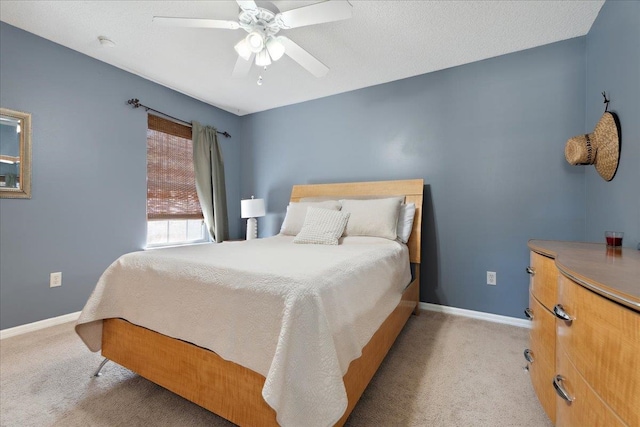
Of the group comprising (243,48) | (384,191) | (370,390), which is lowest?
(370,390)

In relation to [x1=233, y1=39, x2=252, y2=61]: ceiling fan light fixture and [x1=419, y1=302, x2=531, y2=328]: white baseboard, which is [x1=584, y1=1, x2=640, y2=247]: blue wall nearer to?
[x1=419, y1=302, x2=531, y2=328]: white baseboard

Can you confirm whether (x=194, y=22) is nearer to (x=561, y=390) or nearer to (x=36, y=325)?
(x=561, y=390)

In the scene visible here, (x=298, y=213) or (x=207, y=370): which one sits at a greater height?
(x=298, y=213)

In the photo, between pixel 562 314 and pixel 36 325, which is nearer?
pixel 562 314

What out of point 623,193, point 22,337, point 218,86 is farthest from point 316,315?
point 218,86

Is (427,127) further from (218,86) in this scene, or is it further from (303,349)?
(303,349)

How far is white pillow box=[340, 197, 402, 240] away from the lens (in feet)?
7.86

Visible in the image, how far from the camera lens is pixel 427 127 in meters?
2.83

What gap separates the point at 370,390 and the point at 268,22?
2.34 m

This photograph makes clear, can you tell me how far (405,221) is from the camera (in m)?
2.60

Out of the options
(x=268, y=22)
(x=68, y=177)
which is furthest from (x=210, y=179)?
(x=268, y=22)

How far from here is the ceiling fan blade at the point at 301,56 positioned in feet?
6.16

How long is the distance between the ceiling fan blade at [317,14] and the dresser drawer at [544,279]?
1654 mm

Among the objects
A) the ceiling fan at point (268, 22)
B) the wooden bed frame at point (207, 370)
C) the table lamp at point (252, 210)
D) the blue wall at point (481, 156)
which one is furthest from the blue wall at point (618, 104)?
the table lamp at point (252, 210)
